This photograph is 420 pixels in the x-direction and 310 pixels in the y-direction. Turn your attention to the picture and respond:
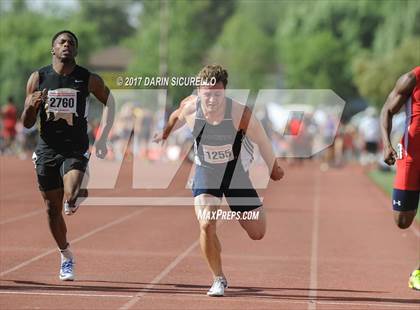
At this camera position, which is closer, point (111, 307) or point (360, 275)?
point (111, 307)

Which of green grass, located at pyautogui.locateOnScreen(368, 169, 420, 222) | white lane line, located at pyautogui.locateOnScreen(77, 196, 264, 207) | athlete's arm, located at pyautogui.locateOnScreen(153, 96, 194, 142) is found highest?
athlete's arm, located at pyautogui.locateOnScreen(153, 96, 194, 142)

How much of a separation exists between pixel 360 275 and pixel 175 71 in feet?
205

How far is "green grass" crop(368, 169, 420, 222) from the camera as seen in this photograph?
2269cm

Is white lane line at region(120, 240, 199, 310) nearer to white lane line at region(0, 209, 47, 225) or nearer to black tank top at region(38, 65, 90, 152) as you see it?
black tank top at region(38, 65, 90, 152)

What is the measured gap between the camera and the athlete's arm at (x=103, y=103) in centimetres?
880

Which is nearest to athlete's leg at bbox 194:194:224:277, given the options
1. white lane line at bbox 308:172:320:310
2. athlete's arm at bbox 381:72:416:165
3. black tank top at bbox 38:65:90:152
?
white lane line at bbox 308:172:320:310

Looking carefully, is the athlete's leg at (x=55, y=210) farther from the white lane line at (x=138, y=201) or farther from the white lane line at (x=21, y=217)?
the white lane line at (x=138, y=201)

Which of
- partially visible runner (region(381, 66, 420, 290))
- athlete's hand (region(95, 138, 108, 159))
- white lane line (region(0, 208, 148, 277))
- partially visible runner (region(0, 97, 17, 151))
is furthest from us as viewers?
partially visible runner (region(0, 97, 17, 151))

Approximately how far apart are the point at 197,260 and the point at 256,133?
9.06 feet

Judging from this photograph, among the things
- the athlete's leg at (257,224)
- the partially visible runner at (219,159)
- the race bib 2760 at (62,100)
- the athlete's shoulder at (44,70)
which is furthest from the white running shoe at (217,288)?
the athlete's shoulder at (44,70)

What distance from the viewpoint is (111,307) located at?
759 centimetres

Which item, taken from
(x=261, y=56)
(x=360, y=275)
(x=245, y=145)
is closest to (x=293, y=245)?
(x=360, y=275)

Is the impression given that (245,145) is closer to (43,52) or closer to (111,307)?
(111,307)

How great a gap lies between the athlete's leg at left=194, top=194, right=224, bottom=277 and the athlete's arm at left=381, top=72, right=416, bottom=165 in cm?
152
